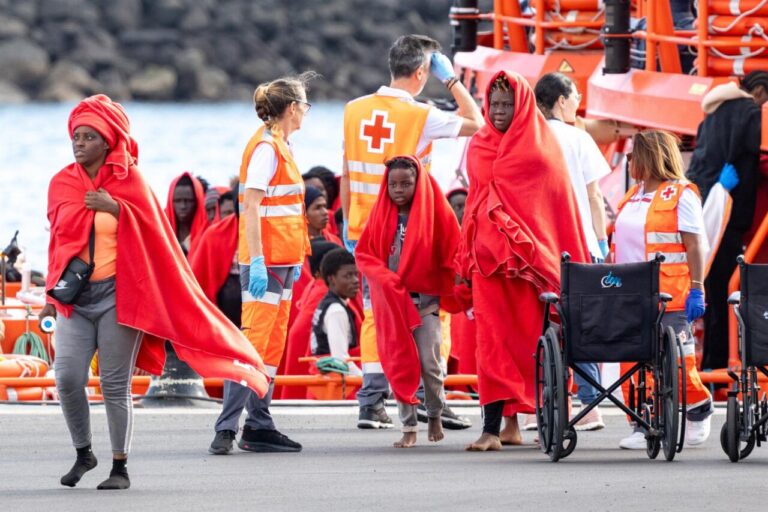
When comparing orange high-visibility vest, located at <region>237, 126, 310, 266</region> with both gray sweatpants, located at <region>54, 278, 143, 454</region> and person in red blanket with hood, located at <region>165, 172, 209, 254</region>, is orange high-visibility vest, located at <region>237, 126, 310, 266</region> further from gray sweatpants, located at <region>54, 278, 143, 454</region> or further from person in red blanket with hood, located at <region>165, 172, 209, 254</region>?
person in red blanket with hood, located at <region>165, 172, 209, 254</region>

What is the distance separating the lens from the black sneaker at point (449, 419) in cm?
1110

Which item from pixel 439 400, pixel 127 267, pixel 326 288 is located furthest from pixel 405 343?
pixel 326 288

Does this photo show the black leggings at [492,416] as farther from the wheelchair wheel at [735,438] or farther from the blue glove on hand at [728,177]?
the blue glove on hand at [728,177]

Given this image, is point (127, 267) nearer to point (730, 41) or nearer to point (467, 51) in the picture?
point (730, 41)

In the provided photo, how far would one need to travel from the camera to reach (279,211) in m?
10.2

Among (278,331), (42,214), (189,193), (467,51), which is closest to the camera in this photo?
(278,331)

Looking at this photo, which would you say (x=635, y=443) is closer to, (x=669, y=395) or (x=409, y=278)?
(x=669, y=395)

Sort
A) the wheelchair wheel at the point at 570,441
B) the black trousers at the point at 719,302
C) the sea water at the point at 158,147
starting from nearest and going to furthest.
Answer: the wheelchair wheel at the point at 570,441, the black trousers at the point at 719,302, the sea water at the point at 158,147

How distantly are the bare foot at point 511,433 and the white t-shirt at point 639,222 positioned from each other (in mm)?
921

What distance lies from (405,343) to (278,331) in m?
0.60

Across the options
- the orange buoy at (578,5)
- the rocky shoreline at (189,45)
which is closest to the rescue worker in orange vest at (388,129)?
the orange buoy at (578,5)

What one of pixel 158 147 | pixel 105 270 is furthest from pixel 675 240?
pixel 158 147

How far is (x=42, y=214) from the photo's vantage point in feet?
157

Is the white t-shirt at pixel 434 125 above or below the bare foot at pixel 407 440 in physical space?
above
